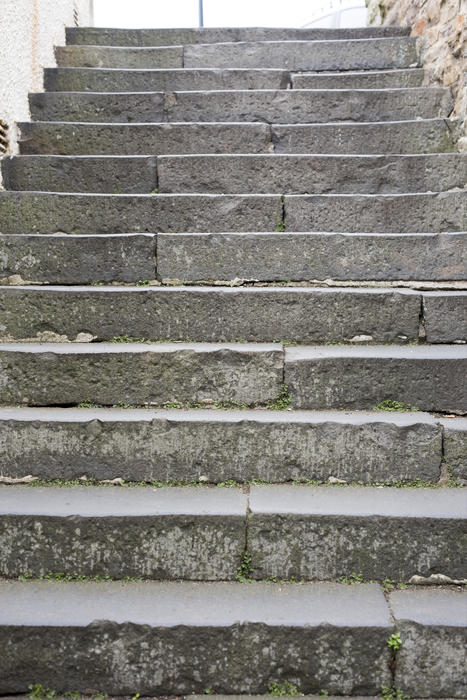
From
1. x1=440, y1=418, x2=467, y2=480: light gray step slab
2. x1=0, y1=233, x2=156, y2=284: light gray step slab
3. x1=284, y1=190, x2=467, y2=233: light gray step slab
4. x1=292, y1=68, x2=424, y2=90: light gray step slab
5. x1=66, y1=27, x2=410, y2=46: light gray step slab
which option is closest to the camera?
x1=440, y1=418, x2=467, y2=480: light gray step slab

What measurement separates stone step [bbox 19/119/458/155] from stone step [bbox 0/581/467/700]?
9.91ft

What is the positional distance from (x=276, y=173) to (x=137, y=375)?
71.3 inches

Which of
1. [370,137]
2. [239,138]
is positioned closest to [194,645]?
[239,138]

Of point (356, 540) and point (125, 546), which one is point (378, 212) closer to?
point (356, 540)

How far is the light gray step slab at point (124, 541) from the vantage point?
2.12m

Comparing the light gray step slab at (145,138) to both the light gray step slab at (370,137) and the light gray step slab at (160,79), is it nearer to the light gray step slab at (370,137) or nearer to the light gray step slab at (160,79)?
the light gray step slab at (370,137)

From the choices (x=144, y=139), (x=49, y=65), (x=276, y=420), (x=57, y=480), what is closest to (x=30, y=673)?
(x=57, y=480)

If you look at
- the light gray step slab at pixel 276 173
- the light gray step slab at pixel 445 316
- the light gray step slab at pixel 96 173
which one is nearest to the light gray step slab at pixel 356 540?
the light gray step slab at pixel 445 316

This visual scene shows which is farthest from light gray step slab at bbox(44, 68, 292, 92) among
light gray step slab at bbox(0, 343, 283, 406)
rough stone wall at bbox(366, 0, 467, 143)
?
light gray step slab at bbox(0, 343, 283, 406)

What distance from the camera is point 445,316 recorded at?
2.83m

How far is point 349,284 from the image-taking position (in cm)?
314

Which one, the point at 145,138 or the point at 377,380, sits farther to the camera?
the point at 145,138

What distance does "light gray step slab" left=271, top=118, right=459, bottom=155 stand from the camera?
388 cm

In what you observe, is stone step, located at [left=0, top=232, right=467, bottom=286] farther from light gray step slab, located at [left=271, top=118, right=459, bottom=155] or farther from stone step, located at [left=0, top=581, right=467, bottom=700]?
stone step, located at [left=0, top=581, right=467, bottom=700]
